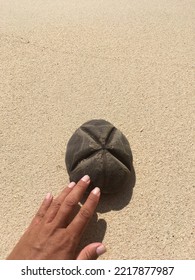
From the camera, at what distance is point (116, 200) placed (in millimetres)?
2701

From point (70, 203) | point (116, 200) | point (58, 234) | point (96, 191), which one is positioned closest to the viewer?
point (58, 234)

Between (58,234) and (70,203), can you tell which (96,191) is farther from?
(58,234)

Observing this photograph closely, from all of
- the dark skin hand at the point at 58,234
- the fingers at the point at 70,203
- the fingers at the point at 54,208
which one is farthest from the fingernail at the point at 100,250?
the fingers at the point at 54,208

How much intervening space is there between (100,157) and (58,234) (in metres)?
0.63

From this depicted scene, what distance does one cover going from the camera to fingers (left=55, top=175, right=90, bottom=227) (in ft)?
7.41

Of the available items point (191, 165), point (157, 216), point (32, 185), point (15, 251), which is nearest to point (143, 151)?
point (191, 165)

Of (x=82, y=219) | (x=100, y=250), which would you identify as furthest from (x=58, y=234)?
(x=100, y=250)

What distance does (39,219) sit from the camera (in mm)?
2338

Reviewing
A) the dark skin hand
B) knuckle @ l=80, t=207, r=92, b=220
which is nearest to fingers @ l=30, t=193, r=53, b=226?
the dark skin hand

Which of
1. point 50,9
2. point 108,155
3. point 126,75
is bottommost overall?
point 108,155

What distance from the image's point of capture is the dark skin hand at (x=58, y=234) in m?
2.14

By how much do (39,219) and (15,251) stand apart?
0.26m

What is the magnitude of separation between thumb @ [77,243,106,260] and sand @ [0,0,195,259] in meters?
0.19
